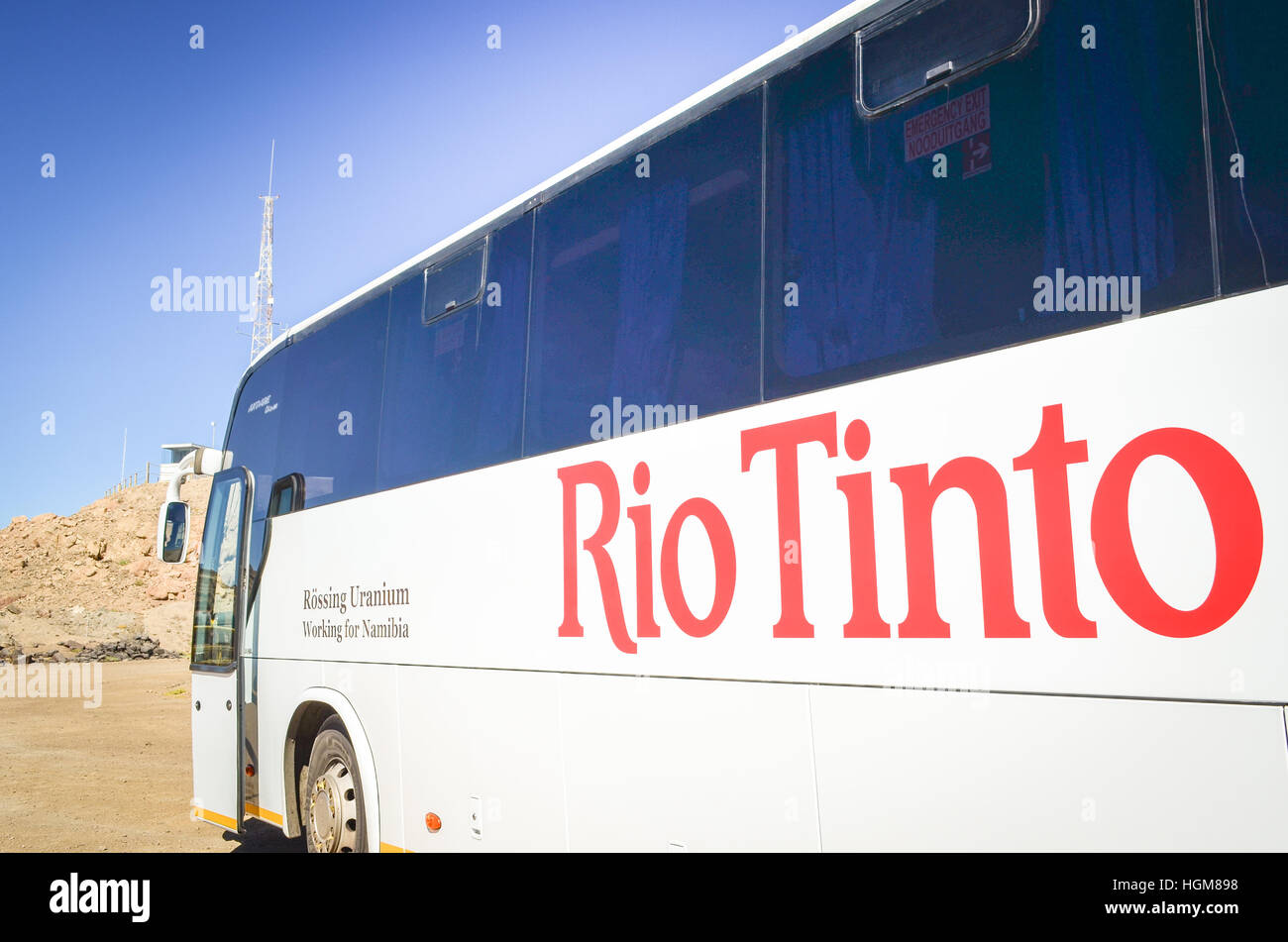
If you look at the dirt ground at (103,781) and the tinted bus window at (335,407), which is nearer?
the tinted bus window at (335,407)

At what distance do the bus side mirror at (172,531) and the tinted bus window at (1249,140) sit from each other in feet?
23.4

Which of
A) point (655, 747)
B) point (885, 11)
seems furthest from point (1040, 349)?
point (655, 747)

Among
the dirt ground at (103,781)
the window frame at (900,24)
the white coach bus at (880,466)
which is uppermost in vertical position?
the window frame at (900,24)

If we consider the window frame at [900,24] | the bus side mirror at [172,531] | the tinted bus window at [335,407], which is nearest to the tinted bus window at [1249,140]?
the window frame at [900,24]

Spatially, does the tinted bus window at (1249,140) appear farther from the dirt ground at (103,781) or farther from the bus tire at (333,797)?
the dirt ground at (103,781)

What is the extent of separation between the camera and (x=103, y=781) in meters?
11.3

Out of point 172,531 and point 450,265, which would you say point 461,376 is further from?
point 172,531

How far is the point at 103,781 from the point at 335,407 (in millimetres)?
7926

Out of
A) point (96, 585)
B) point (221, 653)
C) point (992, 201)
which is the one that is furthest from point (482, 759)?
point (96, 585)

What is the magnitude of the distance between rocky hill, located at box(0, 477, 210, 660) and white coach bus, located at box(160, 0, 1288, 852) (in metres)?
33.2

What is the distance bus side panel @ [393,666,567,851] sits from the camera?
403cm

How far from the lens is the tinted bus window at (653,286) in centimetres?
348

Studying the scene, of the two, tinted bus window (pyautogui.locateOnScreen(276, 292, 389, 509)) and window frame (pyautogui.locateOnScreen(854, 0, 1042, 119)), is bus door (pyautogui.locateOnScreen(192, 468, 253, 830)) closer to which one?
tinted bus window (pyautogui.locateOnScreen(276, 292, 389, 509))
